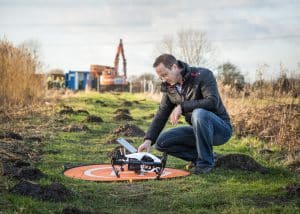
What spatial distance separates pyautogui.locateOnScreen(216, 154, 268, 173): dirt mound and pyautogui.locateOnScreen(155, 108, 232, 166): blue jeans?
0.83ft

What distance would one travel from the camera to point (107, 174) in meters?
7.39

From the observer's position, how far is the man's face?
7105mm

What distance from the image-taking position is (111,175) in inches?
288

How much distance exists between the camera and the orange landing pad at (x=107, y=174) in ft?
23.2

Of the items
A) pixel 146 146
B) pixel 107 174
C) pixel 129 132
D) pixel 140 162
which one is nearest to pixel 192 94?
pixel 146 146

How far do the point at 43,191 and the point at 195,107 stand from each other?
2.67m

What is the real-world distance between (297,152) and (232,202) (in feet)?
14.2

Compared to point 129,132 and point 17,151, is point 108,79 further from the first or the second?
point 17,151

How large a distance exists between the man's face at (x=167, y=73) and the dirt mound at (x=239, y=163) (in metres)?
1.38

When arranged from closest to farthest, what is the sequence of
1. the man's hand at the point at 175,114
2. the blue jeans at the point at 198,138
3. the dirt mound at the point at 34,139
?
the man's hand at the point at 175,114, the blue jeans at the point at 198,138, the dirt mound at the point at 34,139

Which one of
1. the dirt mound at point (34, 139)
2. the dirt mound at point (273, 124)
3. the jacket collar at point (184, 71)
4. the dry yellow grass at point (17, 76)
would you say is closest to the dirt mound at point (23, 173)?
the jacket collar at point (184, 71)

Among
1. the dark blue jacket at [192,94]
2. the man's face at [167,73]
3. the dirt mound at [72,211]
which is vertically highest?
the man's face at [167,73]

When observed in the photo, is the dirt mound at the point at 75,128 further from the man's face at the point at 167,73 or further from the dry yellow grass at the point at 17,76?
the man's face at the point at 167,73

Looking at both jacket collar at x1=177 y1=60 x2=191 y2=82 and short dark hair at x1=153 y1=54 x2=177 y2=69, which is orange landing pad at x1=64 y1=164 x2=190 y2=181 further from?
short dark hair at x1=153 y1=54 x2=177 y2=69
